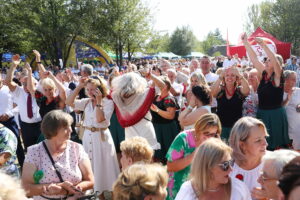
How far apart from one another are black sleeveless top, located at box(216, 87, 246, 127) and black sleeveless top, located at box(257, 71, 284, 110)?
270 mm

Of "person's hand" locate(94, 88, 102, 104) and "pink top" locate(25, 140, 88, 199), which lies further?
"person's hand" locate(94, 88, 102, 104)

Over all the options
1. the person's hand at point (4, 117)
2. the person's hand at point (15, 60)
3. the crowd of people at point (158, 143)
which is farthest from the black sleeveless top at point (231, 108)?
the person's hand at point (4, 117)

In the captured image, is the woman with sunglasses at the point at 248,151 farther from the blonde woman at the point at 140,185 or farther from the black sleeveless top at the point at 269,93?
the black sleeveless top at the point at 269,93

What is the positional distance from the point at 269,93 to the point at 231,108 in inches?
22.7

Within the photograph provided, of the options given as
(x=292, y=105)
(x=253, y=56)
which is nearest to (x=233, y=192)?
(x=253, y=56)

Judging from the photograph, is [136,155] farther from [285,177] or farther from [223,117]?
[223,117]

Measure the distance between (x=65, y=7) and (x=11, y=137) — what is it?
2485 cm

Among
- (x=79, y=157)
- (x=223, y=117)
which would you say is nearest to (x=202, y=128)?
(x=79, y=157)

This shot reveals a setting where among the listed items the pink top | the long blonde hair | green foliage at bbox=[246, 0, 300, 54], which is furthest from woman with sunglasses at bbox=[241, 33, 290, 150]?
green foliage at bbox=[246, 0, 300, 54]

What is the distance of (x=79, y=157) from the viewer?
9.36 feet

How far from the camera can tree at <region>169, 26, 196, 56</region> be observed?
197 ft

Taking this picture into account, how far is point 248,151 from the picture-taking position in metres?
2.53

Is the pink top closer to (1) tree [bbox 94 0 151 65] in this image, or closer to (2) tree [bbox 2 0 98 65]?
(2) tree [bbox 2 0 98 65]

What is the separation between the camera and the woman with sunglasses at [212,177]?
2066 mm
